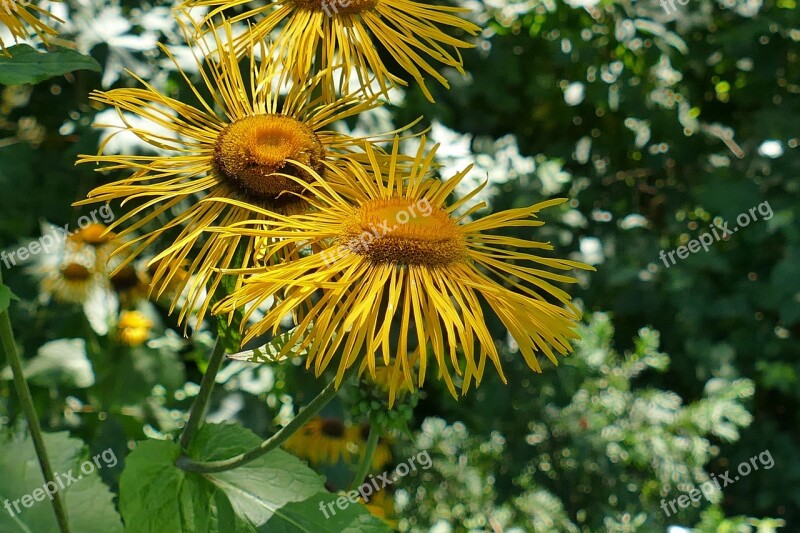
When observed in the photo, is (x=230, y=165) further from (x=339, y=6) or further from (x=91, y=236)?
(x=91, y=236)

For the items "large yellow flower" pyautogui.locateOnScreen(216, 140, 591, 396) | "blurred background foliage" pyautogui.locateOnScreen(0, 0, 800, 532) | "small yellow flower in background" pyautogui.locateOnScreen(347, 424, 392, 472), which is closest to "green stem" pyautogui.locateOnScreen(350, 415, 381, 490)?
"large yellow flower" pyautogui.locateOnScreen(216, 140, 591, 396)

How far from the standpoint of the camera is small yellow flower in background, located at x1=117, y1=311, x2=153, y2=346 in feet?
4.87

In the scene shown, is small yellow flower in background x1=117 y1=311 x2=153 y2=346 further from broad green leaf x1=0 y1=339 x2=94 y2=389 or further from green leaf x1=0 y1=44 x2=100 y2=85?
green leaf x1=0 y1=44 x2=100 y2=85

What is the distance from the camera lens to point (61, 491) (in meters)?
1.01

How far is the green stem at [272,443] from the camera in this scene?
642 mm

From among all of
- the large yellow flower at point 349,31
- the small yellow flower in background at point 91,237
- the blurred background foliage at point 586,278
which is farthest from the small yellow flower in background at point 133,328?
the large yellow flower at point 349,31

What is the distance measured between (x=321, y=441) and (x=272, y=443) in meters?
1.10

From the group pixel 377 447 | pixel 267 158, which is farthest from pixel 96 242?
pixel 267 158

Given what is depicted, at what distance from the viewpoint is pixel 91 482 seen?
103 centimetres

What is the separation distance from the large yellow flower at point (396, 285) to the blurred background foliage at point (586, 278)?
2.03 ft

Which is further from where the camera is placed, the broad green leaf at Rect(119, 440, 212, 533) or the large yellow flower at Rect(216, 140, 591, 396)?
the broad green leaf at Rect(119, 440, 212, 533)

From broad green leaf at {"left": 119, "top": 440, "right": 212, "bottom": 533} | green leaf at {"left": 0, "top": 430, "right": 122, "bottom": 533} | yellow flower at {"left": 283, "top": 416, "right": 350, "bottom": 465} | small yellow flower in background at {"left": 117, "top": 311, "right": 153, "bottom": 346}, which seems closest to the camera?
broad green leaf at {"left": 119, "top": 440, "right": 212, "bottom": 533}

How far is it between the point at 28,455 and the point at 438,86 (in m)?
1.02

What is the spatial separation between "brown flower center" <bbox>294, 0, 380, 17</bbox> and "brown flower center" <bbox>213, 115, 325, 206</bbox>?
0.13 meters
